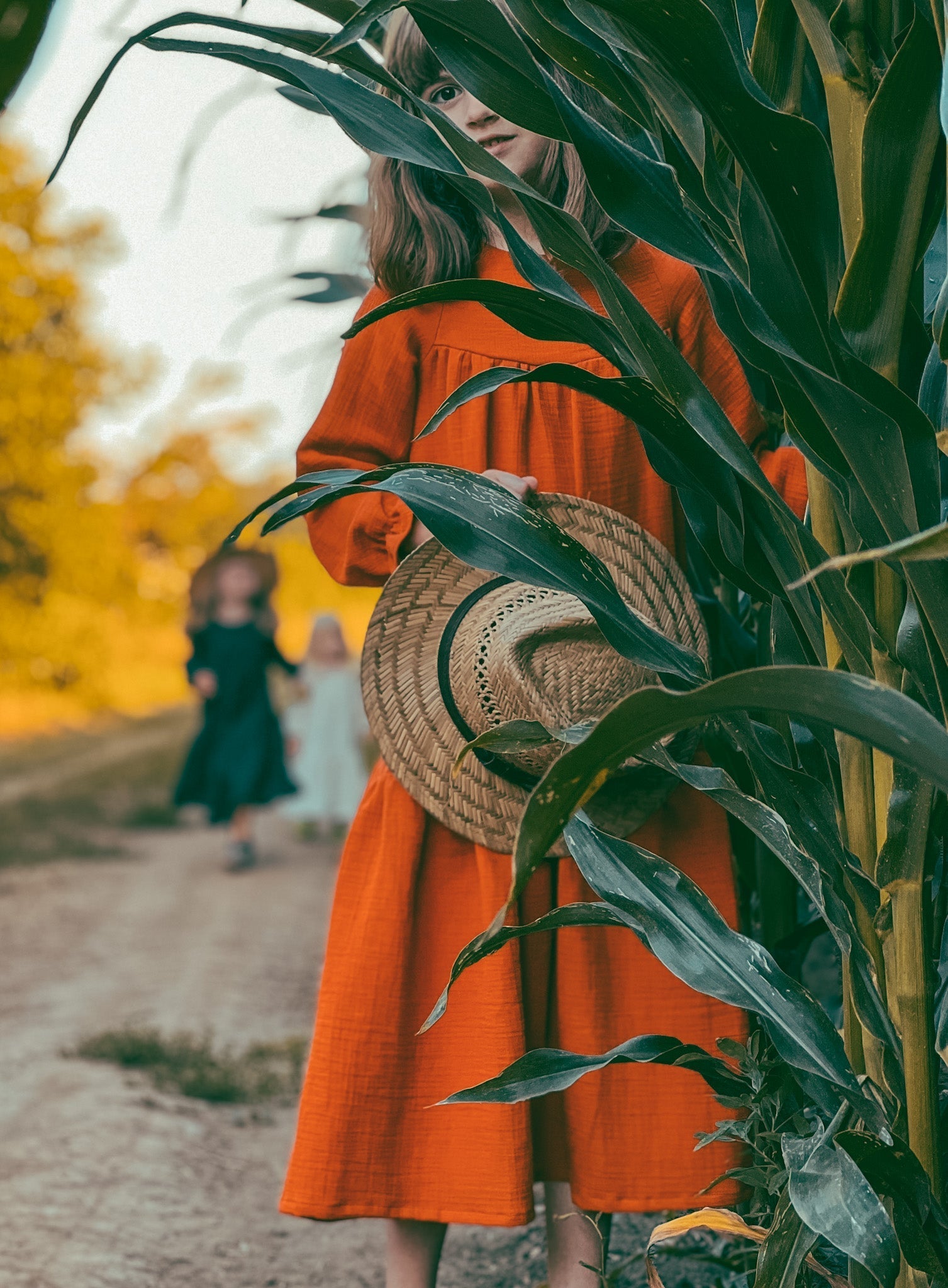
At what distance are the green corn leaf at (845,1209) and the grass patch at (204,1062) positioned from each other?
2.05 metres

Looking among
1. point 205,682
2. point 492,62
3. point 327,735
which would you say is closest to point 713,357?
point 492,62

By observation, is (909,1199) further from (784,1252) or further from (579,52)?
(579,52)

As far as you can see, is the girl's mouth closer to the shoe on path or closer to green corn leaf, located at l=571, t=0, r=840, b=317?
green corn leaf, located at l=571, t=0, r=840, b=317

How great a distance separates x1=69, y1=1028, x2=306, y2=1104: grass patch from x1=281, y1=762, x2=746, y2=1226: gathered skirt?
4.94 feet

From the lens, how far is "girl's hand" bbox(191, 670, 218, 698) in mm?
5711

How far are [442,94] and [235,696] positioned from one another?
471 cm

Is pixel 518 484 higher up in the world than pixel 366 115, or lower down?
lower down

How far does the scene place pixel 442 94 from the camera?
1.30m

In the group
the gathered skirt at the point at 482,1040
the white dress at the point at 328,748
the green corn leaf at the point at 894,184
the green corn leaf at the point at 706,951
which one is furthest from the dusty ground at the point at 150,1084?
the green corn leaf at the point at 894,184

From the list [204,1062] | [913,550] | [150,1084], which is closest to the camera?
[913,550]

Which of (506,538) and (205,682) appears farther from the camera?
(205,682)

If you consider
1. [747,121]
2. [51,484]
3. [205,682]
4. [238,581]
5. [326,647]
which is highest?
[51,484]

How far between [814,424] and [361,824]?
2.25 ft

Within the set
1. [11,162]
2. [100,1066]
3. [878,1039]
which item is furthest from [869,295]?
[11,162]
